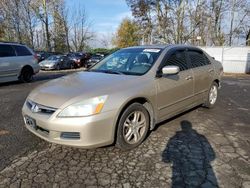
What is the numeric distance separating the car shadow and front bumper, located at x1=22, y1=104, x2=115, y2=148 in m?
0.90

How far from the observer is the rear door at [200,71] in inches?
211

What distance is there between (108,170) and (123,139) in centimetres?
58

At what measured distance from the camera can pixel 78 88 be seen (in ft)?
12.1

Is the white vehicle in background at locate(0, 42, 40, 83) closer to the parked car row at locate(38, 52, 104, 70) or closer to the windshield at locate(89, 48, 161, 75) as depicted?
the parked car row at locate(38, 52, 104, 70)

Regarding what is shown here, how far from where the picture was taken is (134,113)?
388cm

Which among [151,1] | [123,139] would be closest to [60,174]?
[123,139]

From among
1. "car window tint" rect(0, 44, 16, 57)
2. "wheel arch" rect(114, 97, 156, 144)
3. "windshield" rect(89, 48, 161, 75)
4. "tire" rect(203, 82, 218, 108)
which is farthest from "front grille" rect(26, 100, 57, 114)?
"car window tint" rect(0, 44, 16, 57)

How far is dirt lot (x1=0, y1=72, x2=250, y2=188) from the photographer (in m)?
3.03

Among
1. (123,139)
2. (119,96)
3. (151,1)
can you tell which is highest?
(151,1)

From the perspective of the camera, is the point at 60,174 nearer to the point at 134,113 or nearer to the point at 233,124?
the point at 134,113

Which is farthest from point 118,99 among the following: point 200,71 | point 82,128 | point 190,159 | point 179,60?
point 200,71

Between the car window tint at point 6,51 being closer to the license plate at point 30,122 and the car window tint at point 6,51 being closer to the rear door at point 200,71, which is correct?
the license plate at point 30,122

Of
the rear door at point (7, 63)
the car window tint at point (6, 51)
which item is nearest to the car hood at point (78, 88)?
the rear door at point (7, 63)

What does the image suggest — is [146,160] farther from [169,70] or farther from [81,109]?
[169,70]
